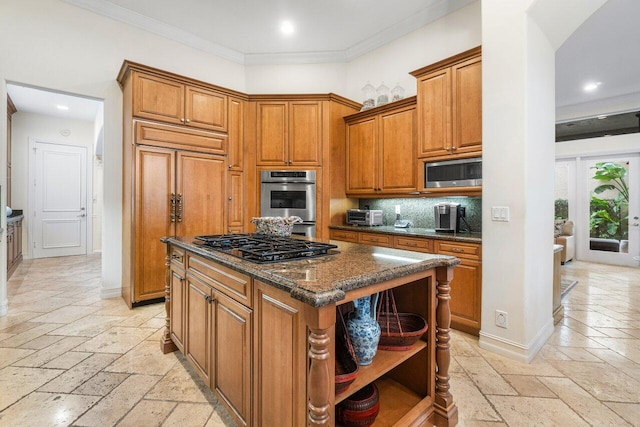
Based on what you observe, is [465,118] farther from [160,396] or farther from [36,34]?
[36,34]

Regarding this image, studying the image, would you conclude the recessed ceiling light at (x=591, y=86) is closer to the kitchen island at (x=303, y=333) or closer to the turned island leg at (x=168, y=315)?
the kitchen island at (x=303, y=333)

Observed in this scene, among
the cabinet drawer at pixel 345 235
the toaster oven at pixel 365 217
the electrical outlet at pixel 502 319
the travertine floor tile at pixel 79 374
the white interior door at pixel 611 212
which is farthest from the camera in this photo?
the white interior door at pixel 611 212

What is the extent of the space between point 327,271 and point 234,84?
4319 millimetres

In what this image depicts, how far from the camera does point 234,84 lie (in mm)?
4648

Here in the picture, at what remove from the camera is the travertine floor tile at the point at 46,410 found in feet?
5.26

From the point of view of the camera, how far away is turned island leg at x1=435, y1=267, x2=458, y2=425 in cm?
151

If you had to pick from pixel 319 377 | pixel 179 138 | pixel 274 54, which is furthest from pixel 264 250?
pixel 274 54

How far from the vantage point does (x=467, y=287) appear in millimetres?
2639

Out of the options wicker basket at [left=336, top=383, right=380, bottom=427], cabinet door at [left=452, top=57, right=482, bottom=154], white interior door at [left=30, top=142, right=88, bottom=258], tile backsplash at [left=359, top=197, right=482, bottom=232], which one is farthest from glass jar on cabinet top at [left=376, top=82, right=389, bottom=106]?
white interior door at [left=30, top=142, right=88, bottom=258]

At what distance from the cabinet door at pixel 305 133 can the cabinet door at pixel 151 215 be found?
1545 millimetres

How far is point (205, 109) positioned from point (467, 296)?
11.8 feet

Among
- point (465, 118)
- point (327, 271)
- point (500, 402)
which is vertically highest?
point (465, 118)

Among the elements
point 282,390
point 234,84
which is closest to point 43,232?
point 234,84

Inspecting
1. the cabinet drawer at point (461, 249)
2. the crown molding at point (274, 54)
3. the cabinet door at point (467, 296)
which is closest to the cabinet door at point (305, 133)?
the crown molding at point (274, 54)
